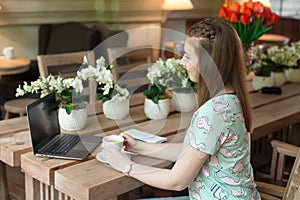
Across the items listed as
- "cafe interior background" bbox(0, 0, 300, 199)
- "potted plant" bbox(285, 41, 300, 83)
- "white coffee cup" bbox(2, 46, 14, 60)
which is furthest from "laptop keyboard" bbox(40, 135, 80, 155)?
"cafe interior background" bbox(0, 0, 300, 199)

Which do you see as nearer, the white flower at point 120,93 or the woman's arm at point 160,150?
the woman's arm at point 160,150

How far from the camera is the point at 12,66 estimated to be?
380 cm

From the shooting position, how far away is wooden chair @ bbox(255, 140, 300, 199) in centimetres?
171

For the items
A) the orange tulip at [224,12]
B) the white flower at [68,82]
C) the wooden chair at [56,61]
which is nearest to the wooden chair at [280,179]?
the white flower at [68,82]

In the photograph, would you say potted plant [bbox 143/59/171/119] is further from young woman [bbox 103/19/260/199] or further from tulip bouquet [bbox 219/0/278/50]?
tulip bouquet [bbox 219/0/278/50]

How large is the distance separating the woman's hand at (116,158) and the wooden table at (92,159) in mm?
25

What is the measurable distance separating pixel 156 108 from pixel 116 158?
2.14 feet

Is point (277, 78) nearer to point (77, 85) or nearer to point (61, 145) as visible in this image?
point (77, 85)

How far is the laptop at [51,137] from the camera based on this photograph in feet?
5.54

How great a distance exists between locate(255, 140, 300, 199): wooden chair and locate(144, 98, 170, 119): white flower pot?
56 centimetres

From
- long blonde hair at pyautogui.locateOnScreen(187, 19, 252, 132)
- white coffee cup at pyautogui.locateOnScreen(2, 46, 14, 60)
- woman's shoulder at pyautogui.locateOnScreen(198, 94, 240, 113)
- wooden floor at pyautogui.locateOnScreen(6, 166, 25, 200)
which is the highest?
long blonde hair at pyautogui.locateOnScreen(187, 19, 252, 132)

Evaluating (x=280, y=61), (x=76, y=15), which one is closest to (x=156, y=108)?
(x=280, y=61)

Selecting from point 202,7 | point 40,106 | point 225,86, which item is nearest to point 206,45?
point 225,86

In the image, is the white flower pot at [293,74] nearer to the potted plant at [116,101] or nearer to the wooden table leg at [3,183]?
the potted plant at [116,101]
